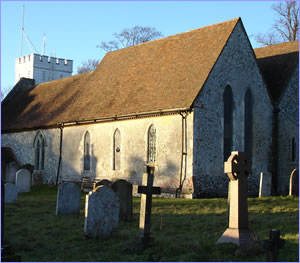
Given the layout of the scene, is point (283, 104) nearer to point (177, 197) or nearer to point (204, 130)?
point (204, 130)

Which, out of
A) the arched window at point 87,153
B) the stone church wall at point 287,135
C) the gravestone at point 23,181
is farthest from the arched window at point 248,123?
the gravestone at point 23,181

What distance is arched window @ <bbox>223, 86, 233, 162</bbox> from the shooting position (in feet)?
70.3

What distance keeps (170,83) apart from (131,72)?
14.4ft

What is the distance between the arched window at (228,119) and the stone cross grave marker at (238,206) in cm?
1276

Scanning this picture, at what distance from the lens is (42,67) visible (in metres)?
52.3

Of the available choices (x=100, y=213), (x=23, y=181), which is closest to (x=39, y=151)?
(x=23, y=181)

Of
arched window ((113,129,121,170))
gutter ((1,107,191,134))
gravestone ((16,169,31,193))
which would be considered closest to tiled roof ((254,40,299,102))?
gutter ((1,107,191,134))

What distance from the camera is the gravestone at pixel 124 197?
12.5 metres

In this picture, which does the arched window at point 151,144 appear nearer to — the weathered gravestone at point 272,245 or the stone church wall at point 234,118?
the stone church wall at point 234,118

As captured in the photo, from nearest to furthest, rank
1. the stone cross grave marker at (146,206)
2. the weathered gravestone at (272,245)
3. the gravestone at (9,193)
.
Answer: the weathered gravestone at (272,245) < the stone cross grave marker at (146,206) < the gravestone at (9,193)

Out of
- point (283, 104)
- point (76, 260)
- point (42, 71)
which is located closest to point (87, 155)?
point (283, 104)

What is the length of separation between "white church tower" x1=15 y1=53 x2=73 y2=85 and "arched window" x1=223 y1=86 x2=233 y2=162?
34303 millimetres

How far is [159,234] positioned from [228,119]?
12.6 metres

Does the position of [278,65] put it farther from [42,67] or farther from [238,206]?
[42,67]
